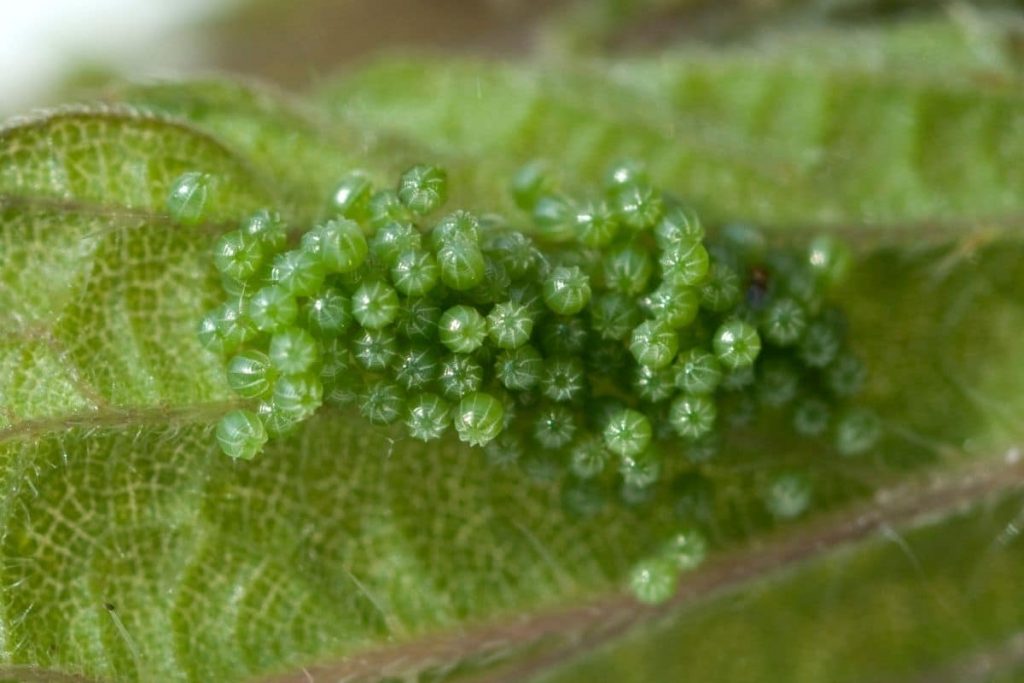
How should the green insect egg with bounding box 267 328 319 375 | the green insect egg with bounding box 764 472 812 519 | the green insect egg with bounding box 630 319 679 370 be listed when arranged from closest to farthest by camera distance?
the green insect egg with bounding box 267 328 319 375 < the green insect egg with bounding box 630 319 679 370 < the green insect egg with bounding box 764 472 812 519

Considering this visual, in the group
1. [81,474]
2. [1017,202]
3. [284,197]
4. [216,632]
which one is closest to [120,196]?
[284,197]

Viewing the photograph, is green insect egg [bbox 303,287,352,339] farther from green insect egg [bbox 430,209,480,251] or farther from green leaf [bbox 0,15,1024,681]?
green leaf [bbox 0,15,1024,681]

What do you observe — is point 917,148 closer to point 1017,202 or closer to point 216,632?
point 1017,202

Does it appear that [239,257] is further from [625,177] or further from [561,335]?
[625,177]

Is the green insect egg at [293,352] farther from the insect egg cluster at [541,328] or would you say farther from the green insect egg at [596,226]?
the green insect egg at [596,226]

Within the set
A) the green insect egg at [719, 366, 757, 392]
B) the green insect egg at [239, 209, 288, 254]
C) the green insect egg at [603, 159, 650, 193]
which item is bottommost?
the green insect egg at [719, 366, 757, 392]

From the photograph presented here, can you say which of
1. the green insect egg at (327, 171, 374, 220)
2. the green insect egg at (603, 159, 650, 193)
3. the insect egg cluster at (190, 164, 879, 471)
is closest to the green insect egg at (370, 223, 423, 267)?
the insect egg cluster at (190, 164, 879, 471)

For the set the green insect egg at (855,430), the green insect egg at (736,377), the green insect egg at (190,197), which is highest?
the green insect egg at (190,197)

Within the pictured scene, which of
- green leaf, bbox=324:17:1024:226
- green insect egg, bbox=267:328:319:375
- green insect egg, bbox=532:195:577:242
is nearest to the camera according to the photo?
green insect egg, bbox=267:328:319:375

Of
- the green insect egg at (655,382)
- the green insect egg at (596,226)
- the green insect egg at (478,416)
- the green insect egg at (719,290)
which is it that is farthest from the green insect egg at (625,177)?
the green insect egg at (478,416)
